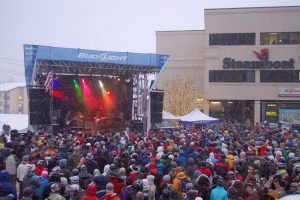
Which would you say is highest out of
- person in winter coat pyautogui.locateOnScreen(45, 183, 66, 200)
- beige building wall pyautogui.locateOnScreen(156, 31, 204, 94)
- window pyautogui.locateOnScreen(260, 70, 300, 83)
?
beige building wall pyautogui.locateOnScreen(156, 31, 204, 94)

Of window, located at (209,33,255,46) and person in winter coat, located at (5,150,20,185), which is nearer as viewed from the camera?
person in winter coat, located at (5,150,20,185)

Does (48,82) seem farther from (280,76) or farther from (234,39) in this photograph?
(280,76)

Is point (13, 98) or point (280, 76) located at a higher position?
point (280, 76)

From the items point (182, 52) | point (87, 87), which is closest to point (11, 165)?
point (87, 87)

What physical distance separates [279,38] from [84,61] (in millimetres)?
22186

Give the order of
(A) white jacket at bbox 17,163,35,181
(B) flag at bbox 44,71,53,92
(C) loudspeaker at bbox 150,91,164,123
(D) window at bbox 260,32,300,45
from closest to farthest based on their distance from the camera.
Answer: (A) white jacket at bbox 17,163,35,181 < (B) flag at bbox 44,71,53,92 < (C) loudspeaker at bbox 150,91,164,123 < (D) window at bbox 260,32,300,45

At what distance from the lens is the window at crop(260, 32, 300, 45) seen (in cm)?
3816

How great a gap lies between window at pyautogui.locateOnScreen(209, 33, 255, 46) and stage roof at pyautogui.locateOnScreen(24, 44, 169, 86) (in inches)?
594

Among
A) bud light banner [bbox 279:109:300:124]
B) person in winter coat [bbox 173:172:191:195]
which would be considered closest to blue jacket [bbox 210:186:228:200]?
person in winter coat [bbox 173:172:191:195]

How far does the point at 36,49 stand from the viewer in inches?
816

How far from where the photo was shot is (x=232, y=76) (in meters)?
38.8

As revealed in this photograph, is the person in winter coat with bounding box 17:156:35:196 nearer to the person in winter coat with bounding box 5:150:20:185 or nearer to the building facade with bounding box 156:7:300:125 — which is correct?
the person in winter coat with bounding box 5:150:20:185

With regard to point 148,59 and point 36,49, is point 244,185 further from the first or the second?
point 148,59

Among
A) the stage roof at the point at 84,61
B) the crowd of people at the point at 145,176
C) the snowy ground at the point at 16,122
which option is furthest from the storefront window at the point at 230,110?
the crowd of people at the point at 145,176
